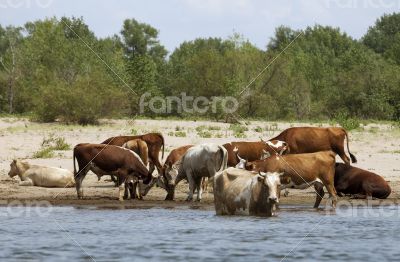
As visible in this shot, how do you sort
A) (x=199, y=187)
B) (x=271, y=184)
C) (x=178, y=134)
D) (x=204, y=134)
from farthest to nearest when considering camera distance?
1. (x=204, y=134)
2. (x=178, y=134)
3. (x=199, y=187)
4. (x=271, y=184)

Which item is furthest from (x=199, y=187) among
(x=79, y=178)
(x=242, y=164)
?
(x=79, y=178)

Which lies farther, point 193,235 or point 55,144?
point 55,144

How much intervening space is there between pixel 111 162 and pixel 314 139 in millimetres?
6382

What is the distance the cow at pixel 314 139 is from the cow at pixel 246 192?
22.7ft

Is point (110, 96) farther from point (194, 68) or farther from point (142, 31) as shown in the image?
point (142, 31)

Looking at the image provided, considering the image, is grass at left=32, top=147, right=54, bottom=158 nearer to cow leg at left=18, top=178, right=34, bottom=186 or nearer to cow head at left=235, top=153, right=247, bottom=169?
cow leg at left=18, top=178, right=34, bottom=186

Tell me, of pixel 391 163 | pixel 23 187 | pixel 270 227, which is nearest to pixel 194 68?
pixel 391 163

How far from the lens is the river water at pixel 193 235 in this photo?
14219 mm

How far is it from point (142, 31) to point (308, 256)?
7720 centimetres

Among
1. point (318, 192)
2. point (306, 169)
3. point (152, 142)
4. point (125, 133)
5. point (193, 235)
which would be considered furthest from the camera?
point (125, 133)

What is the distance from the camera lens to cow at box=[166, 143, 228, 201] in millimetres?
21062

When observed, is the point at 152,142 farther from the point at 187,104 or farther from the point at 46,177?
the point at 187,104

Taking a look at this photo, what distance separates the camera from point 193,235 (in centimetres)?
1623

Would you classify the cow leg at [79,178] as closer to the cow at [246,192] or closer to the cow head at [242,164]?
the cow head at [242,164]
